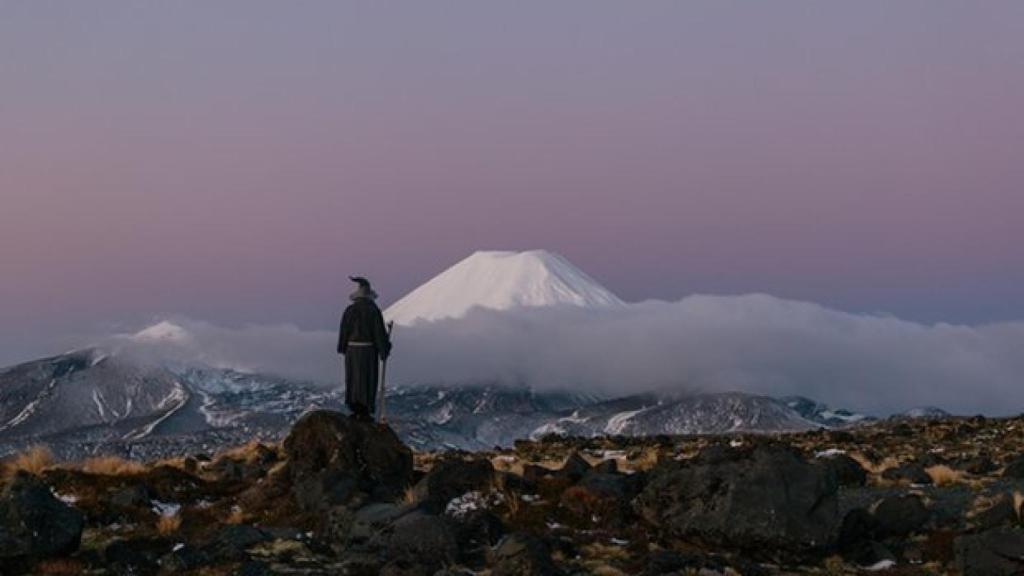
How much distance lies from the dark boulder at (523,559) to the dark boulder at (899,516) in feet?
26.0

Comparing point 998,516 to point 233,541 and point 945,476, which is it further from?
point 233,541

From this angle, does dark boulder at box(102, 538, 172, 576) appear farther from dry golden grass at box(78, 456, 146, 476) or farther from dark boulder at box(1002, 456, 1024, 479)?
dark boulder at box(1002, 456, 1024, 479)

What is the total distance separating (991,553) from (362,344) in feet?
54.1

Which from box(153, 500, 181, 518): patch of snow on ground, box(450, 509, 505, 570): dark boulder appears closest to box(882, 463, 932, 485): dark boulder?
box(450, 509, 505, 570): dark boulder

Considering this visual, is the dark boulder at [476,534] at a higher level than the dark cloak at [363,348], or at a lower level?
lower

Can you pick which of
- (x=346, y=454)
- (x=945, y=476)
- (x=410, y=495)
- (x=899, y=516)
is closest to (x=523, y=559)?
(x=410, y=495)

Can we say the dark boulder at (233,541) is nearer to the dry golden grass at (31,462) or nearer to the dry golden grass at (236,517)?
the dry golden grass at (236,517)

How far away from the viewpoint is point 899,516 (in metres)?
21.9

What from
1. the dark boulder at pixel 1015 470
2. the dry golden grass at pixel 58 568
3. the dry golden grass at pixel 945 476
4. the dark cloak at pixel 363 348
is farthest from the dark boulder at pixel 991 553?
the dark cloak at pixel 363 348

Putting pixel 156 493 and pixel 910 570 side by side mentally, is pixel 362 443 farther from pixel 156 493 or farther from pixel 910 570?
pixel 910 570

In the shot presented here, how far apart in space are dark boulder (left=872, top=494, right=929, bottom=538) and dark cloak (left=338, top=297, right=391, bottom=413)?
1302 centimetres

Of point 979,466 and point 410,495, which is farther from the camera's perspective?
point 979,466

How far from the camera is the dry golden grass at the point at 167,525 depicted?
22078 millimetres

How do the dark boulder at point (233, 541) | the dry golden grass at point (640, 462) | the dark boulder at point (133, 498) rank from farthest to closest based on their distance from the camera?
the dry golden grass at point (640, 462), the dark boulder at point (133, 498), the dark boulder at point (233, 541)
